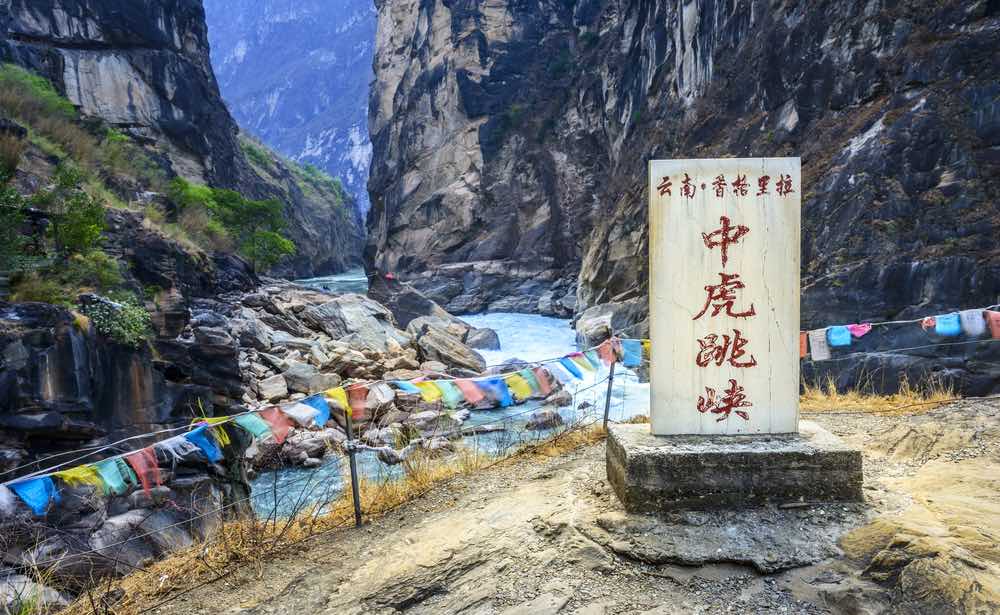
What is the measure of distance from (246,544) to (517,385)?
308 cm

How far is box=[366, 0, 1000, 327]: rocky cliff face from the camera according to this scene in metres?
12.1

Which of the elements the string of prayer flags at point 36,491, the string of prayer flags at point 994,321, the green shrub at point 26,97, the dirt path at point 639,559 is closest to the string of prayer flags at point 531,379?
the dirt path at point 639,559

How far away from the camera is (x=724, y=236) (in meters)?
4.07

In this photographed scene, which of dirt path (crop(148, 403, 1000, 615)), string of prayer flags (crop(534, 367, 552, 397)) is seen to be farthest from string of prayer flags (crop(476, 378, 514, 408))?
dirt path (crop(148, 403, 1000, 615))

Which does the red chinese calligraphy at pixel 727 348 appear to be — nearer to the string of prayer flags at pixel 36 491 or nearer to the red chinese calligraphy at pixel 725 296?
the red chinese calligraphy at pixel 725 296

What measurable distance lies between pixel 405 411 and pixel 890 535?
10.5 meters

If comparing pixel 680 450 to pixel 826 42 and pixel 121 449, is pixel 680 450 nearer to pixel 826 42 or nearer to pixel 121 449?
pixel 121 449

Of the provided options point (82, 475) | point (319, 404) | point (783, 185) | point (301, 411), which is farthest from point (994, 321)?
point (82, 475)

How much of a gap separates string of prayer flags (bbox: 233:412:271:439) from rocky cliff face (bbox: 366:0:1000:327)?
1186 cm

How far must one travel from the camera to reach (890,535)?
3.22 m

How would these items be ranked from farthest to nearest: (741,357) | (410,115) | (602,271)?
(410,115) < (602,271) < (741,357)

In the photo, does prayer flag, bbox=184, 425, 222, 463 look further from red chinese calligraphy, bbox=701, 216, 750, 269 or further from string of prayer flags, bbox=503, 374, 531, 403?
red chinese calligraphy, bbox=701, 216, 750, 269

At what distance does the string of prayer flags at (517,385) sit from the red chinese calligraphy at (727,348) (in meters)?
2.59

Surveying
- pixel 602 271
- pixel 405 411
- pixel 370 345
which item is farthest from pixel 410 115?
pixel 405 411
